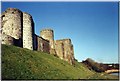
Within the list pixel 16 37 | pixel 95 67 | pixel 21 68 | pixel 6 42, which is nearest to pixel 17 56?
pixel 21 68

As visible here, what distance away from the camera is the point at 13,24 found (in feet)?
83.5

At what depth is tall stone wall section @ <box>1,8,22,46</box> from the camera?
83.4 ft

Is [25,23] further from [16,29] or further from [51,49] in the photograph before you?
[51,49]

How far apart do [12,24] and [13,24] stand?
0.37 feet

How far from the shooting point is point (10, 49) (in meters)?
20.0

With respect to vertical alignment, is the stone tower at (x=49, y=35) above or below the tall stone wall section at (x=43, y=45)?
above

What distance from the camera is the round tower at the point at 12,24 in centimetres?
2544

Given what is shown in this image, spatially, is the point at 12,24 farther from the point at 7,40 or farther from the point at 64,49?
the point at 64,49

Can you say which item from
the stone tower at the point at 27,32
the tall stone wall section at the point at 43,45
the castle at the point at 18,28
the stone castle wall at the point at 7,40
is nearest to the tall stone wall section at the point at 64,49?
the tall stone wall section at the point at 43,45

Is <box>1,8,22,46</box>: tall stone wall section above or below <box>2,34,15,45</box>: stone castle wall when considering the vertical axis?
above

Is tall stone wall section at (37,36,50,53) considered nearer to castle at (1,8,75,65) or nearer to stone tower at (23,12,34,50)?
castle at (1,8,75,65)

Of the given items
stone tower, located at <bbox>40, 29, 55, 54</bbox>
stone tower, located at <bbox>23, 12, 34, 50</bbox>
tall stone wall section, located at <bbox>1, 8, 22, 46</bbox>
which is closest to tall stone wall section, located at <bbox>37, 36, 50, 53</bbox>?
stone tower, located at <bbox>40, 29, 55, 54</bbox>

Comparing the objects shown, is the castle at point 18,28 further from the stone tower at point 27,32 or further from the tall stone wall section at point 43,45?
the tall stone wall section at point 43,45

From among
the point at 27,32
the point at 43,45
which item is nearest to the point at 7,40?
the point at 27,32
